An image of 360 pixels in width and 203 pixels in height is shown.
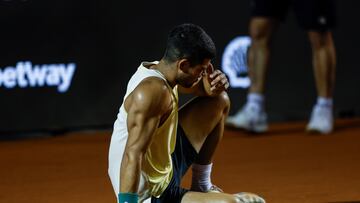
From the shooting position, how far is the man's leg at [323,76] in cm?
733

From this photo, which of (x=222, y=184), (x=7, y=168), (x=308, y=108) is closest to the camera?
(x=222, y=184)

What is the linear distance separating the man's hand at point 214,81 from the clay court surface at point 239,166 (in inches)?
32.4

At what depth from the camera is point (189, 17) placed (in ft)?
24.8

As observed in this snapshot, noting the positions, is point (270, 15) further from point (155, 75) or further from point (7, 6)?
point (155, 75)

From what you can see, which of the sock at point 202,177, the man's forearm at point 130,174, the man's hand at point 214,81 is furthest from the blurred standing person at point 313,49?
the man's forearm at point 130,174

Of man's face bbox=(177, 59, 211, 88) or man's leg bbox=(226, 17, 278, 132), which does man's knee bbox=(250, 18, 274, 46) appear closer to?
man's leg bbox=(226, 17, 278, 132)

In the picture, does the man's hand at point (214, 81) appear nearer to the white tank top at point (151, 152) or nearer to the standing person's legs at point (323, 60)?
the white tank top at point (151, 152)

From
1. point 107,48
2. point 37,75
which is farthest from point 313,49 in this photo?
point 37,75

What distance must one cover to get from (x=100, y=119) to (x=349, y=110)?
2.24 meters

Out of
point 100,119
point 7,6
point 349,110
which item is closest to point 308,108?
point 349,110

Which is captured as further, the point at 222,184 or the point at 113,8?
the point at 113,8

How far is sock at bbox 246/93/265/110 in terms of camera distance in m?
7.32

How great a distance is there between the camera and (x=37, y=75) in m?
7.19

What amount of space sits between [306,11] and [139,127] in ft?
12.8
